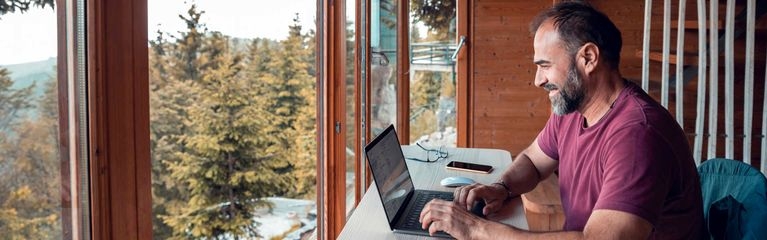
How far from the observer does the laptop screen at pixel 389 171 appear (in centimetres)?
150

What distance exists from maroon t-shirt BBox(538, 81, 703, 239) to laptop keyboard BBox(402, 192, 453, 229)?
384mm

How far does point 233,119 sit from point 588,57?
119cm

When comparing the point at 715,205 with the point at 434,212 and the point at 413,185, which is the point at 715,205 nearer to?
the point at 434,212

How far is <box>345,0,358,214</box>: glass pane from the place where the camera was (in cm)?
316

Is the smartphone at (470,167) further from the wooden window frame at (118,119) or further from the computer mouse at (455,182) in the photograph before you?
the wooden window frame at (118,119)

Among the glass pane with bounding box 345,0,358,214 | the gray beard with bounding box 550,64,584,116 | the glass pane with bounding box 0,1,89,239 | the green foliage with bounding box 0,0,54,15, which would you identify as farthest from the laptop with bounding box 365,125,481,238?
the glass pane with bounding box 345,0,358,214

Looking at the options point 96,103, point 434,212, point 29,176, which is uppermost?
point 96,103

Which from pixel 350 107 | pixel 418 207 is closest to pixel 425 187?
pixel 418 207

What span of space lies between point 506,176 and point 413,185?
0.29 meters

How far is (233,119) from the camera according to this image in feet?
6.70

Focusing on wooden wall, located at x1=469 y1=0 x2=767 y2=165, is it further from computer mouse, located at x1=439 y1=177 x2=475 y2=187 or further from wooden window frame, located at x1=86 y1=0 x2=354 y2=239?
wooden window frame, located at x1=86 y1=0 x2=354 y2=239

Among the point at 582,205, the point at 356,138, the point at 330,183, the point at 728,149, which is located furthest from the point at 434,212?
the point at 728,149

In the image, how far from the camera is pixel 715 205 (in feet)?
Answer: 4.33

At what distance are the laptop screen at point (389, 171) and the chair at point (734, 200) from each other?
0.73 m
